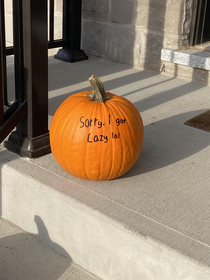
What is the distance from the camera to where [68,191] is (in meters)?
1.93

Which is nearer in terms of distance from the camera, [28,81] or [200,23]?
[28,81]

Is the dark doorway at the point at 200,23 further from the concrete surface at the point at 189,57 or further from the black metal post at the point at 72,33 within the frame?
the black metal post at the point at 72,33

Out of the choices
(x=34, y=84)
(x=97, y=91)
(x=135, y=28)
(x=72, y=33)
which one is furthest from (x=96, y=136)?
(x=72, y=33)

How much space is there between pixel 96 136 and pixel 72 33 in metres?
2.81

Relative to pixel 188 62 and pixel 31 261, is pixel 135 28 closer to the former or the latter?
pixel 188 62

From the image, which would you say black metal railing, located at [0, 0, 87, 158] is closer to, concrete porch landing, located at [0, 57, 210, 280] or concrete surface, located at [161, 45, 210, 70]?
concrete porch landing, located at [0, 57, 210, 280]

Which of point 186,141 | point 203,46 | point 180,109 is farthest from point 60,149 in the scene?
point 203,46

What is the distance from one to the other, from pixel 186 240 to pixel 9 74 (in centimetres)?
288

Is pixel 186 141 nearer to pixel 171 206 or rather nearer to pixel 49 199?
pixel 171 206

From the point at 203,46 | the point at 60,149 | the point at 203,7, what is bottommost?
the point at 60,149

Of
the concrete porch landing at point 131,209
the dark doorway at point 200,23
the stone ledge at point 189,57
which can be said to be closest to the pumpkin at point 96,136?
the concrete porch landing at point 131,209

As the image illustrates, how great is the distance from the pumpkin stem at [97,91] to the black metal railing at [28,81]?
35 cm

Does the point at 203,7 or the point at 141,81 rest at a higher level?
the point at 203,7

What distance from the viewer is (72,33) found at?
443cm
